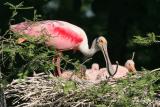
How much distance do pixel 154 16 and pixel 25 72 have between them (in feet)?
16.1

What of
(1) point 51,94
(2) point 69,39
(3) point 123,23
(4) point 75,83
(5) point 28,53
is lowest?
(1) point 51,94

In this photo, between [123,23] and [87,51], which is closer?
[87,51]

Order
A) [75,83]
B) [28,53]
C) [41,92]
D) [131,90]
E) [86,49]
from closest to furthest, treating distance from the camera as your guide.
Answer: [28,53] → [131,90] → [75,83] → [41,92] → [86,49]

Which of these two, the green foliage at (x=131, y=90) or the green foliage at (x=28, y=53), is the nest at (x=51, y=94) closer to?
the green foliage at (x=131, y=90)

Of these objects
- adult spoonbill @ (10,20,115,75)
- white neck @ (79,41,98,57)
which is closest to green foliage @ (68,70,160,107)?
adult spoonbill @ (10,20,115,75)

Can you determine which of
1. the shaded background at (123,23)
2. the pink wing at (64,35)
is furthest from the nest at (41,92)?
the shaded background at (123,23)

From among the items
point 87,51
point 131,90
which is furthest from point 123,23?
point 131,90

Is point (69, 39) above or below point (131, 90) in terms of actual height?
above

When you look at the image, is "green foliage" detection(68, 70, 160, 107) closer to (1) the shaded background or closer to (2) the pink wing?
(2) the pink wing

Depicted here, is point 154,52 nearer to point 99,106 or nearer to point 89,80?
point 89,80

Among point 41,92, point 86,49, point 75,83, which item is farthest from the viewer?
point 86,49

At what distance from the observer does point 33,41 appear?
392 inches

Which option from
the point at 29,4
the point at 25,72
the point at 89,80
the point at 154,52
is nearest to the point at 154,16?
the point at 154,52

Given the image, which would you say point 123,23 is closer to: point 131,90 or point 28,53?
point 131,90
